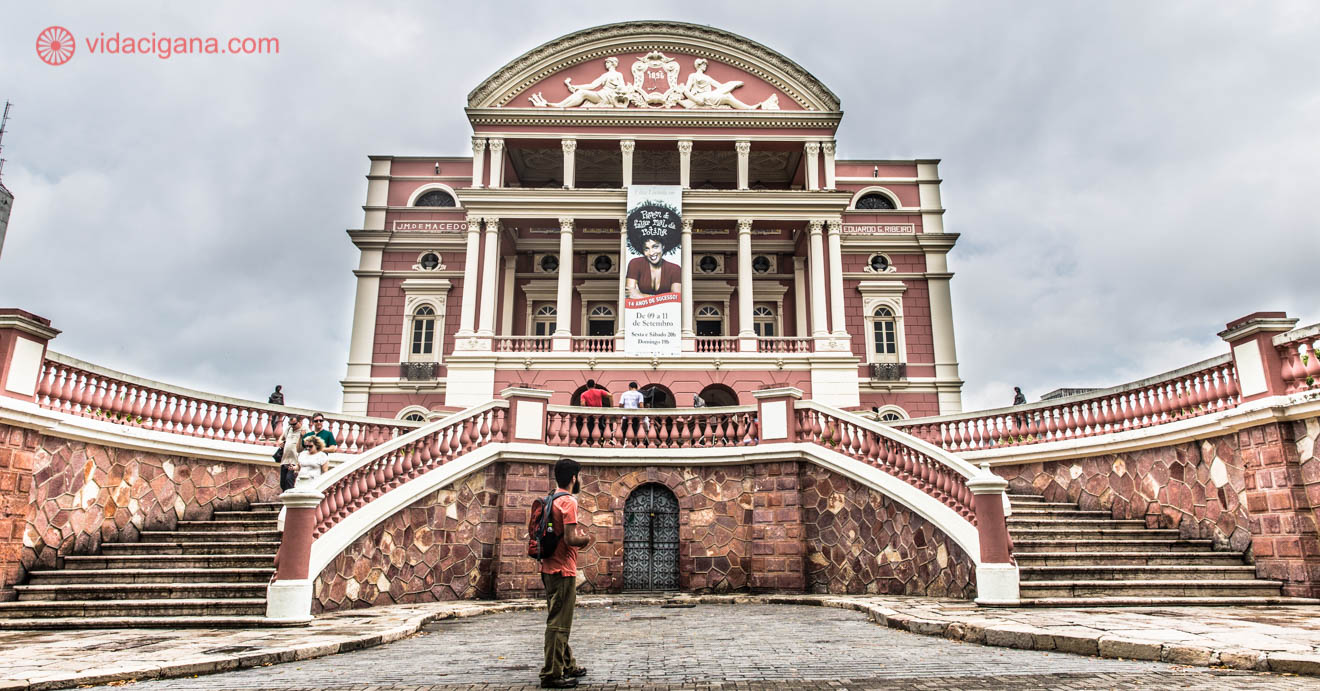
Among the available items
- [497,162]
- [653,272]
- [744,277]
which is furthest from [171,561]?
[497,162]

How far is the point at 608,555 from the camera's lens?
12422mm

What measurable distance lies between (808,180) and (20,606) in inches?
893

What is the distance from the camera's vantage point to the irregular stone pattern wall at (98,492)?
953cm

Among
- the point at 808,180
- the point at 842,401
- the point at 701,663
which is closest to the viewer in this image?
the point at 701,663

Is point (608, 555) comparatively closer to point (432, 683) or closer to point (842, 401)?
point (432, 683)

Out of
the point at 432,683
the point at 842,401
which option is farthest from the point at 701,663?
the point at 842,401

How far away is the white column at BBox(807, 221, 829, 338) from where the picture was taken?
77.4 feet

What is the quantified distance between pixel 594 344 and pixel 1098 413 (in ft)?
45.8

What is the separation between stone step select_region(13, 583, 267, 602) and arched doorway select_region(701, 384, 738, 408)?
47.8ft

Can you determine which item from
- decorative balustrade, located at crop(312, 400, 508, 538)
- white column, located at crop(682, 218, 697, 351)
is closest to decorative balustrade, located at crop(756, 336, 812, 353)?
white column, located at crop(682, 218, 697, 351)

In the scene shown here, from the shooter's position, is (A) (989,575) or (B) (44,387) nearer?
(A) (989,575)

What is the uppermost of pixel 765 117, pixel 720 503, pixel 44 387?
pixel 765 117

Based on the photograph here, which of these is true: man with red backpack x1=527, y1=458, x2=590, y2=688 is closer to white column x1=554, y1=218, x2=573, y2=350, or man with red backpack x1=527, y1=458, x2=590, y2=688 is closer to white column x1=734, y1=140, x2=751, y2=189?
white column x1=554, y1=218, x2=573, y2=350

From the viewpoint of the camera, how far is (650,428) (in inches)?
517
